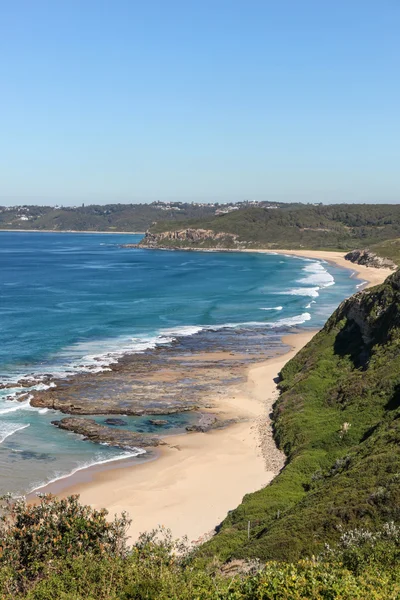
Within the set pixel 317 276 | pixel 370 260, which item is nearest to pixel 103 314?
pixel 317 276

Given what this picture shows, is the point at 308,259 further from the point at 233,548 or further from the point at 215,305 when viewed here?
the point at 233,548

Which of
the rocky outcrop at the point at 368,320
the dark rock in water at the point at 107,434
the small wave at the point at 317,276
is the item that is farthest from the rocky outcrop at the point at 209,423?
the small wave at the point at 317,276

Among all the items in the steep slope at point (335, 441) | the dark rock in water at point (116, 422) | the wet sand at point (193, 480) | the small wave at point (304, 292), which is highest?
the small wave at point (304, 292)

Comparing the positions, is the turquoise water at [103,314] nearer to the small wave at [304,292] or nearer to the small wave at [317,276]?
the small wave at [304,292]

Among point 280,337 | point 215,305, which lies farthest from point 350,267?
point 280,337

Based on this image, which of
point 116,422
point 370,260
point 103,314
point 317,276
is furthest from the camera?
point 370,260

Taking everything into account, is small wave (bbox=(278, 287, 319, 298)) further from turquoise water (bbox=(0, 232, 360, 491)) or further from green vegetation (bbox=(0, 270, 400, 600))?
green vegetation (bbox=(0, 270, 400, 600))

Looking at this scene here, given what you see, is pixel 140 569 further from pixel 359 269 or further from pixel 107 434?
pixel 359 269
